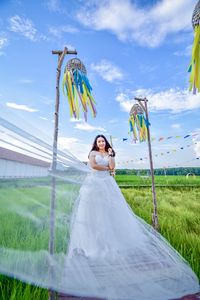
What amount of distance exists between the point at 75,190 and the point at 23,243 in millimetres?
818

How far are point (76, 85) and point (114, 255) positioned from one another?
1.32 m

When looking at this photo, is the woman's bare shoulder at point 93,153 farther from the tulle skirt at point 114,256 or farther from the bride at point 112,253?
the tulle skirt at point 114,256

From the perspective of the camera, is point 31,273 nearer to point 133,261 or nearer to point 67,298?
point 67,298

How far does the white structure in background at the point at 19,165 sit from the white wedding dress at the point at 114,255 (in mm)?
592

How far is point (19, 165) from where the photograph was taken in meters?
1.42

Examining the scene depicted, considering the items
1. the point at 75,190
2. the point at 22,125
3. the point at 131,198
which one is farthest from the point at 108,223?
the point at 131,198

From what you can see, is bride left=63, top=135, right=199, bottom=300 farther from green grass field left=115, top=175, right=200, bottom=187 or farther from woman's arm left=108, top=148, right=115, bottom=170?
green grass field left=115, top=175, right=200, bottom=187

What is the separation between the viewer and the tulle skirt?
5.68 ft

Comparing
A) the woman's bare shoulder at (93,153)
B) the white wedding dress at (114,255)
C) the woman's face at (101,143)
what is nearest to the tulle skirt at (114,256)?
the white wedding dress at (114,255)

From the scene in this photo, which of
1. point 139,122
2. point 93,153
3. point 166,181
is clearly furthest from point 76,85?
point 166,181

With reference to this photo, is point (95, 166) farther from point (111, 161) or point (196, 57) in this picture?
point (196, 57)

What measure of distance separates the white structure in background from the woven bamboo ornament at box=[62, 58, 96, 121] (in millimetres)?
773

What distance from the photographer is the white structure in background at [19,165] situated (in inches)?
49.0

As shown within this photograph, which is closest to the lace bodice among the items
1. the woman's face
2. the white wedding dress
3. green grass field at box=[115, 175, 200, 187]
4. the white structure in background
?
the white wedding dress
